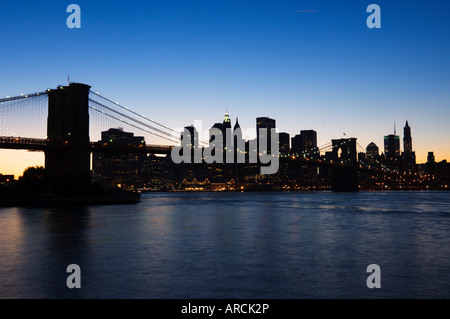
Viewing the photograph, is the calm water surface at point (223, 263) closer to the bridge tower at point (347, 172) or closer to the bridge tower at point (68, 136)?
the bridge tower at point (68, 136)

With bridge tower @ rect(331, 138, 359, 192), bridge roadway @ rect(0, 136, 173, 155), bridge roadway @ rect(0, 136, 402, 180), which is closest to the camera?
bridge roadway @ rect(0, 136, 173, 155)

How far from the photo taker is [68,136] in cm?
6356

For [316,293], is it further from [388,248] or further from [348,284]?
[388,248]

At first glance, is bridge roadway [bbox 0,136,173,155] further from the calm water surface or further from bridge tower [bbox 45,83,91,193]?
the calm water surface

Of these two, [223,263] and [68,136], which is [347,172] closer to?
[68,136]

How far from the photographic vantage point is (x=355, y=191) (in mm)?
132250

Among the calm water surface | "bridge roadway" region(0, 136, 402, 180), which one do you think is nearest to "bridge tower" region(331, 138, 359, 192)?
"bridge roadway" region(0, 136, 402, 180)

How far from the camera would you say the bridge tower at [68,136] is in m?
61.1

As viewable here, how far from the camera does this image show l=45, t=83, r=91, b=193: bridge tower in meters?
61.1

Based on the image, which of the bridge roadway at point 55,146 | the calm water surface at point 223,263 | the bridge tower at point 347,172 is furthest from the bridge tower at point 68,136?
the bridge tower at point 347,172

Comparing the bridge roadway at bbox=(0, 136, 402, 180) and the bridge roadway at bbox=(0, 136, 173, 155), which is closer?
the bridge roadway at bbox=(0, 136, 173, 155)

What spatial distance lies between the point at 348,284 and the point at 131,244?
12.4 m

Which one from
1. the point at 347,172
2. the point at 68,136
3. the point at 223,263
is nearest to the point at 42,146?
the point at 68,136
